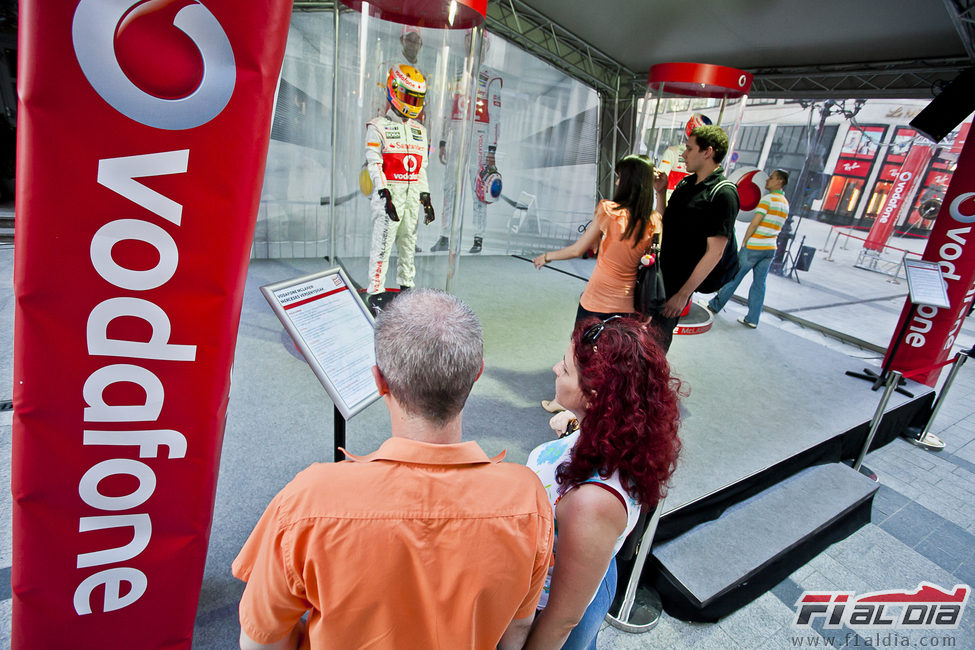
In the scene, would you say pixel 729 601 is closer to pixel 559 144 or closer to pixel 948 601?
pixel 948 601

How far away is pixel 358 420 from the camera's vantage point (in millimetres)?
2771

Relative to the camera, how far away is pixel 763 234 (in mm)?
4895

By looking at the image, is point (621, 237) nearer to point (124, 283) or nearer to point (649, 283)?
point (649, 283)

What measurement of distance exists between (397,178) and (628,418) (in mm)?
2964

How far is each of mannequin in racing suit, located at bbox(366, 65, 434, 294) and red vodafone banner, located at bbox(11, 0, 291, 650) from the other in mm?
2483

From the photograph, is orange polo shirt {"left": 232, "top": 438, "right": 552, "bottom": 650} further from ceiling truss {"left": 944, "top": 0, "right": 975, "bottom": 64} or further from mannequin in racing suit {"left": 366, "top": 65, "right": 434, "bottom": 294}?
ceiling truss {"left": 944, "top": 0, "right": 975, "bottom": 64}

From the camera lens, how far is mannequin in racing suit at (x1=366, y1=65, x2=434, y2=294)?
Result: 3.33 meters

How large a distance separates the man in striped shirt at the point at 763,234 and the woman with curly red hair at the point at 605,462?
4.37m

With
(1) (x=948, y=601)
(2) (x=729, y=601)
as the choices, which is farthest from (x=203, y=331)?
(1) (x=948, y=601)

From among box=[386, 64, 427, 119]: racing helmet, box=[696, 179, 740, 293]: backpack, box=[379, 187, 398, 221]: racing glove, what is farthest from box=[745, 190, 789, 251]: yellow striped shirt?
box=[379, 187, 398, 221]: racing glove

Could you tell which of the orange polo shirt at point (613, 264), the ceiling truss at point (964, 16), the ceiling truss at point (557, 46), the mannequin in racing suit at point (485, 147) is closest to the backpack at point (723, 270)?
the orange polo shirt at point (613, 264)

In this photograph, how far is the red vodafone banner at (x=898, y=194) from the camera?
17.7 feet

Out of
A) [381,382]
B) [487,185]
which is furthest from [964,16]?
[381,382]

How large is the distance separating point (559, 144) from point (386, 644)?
7.17 meters
